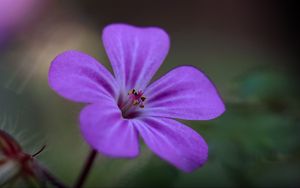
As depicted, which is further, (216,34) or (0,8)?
(216,34)

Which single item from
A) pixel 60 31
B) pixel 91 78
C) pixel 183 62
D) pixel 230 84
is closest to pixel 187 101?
pixel 91 78

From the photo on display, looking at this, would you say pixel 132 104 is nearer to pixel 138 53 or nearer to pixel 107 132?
pixel 138 53

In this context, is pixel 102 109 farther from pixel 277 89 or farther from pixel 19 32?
pixel 19 32

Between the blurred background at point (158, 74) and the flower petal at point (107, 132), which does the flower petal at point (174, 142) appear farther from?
the blurred background at point (158, 74)

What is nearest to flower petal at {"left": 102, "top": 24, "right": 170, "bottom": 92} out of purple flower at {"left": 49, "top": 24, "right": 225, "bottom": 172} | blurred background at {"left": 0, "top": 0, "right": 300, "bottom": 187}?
purple flower at {"left": 49, "top": 24, "right": 225, "bottom": 172}

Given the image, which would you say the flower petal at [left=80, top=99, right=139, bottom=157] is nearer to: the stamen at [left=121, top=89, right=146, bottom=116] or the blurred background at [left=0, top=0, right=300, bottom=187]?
the stamen at [left=121, top=89, right=146, bottom=116]

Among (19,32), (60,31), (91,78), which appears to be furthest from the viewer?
(19,32)

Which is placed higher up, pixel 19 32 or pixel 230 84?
pixel 230 84

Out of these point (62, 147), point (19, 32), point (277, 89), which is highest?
point (277, 89)

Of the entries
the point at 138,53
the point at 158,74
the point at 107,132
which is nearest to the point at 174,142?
the point at 107,132
